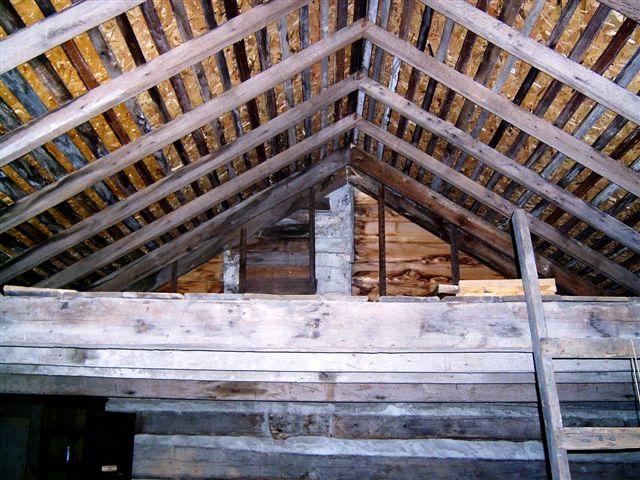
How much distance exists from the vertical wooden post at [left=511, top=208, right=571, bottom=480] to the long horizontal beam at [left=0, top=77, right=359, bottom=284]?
205 centimetres

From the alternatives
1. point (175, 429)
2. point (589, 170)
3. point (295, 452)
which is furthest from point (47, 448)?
point (589, 170)

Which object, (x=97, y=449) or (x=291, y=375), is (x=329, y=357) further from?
(x=97, y=449)

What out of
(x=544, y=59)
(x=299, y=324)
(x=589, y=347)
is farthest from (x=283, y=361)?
(x=544, y=59)

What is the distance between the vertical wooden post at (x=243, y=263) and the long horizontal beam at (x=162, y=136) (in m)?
2.33

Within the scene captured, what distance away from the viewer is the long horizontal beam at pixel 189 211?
5.14 m

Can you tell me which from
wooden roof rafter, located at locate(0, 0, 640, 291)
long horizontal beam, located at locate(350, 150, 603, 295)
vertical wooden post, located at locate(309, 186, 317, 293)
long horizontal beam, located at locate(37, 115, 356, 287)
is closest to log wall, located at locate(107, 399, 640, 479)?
long horizontal beam, located at locate(350, 150, 603, 295)

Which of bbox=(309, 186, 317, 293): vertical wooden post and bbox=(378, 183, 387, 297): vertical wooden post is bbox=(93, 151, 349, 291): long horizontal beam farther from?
bbox=(378, 183, 387, 297): vertical wooden post

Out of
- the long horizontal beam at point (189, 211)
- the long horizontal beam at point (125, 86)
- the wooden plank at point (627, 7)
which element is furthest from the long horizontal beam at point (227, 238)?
the wooden plank at point (627, 7)

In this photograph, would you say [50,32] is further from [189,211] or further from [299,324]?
[189,211]

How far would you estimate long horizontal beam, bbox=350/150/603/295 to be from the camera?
577 cm

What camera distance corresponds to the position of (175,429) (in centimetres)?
532

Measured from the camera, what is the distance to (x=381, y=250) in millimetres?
6191

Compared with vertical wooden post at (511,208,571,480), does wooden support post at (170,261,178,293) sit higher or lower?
higher

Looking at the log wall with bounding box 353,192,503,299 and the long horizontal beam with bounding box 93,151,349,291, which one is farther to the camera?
the log wall with bounding box 353,192,503,299
